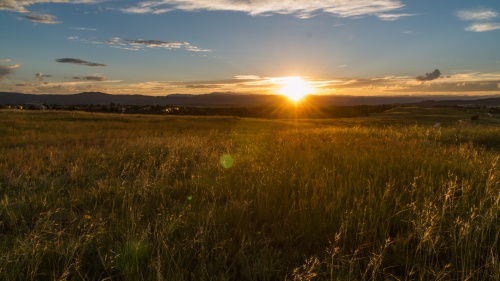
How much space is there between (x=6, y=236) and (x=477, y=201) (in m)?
5.99

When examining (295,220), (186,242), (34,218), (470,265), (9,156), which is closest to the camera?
(470,265)

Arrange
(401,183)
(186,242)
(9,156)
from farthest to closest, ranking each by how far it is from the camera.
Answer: (9,156)
(401,183)
(186,242)

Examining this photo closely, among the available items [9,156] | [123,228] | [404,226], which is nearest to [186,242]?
[123,228]

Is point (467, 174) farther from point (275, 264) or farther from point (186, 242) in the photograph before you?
point (186, 242)

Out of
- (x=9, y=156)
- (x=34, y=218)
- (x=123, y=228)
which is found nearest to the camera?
(x=123, y=228)

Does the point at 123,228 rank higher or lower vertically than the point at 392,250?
higher

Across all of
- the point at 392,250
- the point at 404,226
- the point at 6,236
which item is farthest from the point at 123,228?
the point at 404,226

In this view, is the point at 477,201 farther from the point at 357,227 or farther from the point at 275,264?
the point at 275,264

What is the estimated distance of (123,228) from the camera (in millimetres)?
3758

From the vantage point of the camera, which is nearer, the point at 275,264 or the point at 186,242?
the point at 275,264

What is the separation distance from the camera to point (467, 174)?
17.5ft

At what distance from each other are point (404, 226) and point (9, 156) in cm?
1047

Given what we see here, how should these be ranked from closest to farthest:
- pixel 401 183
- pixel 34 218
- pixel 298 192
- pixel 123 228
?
pixel 123 228
pixel 34 218
pixel 298 192
pixel 401 183

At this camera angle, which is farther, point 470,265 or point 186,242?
point 186,242
